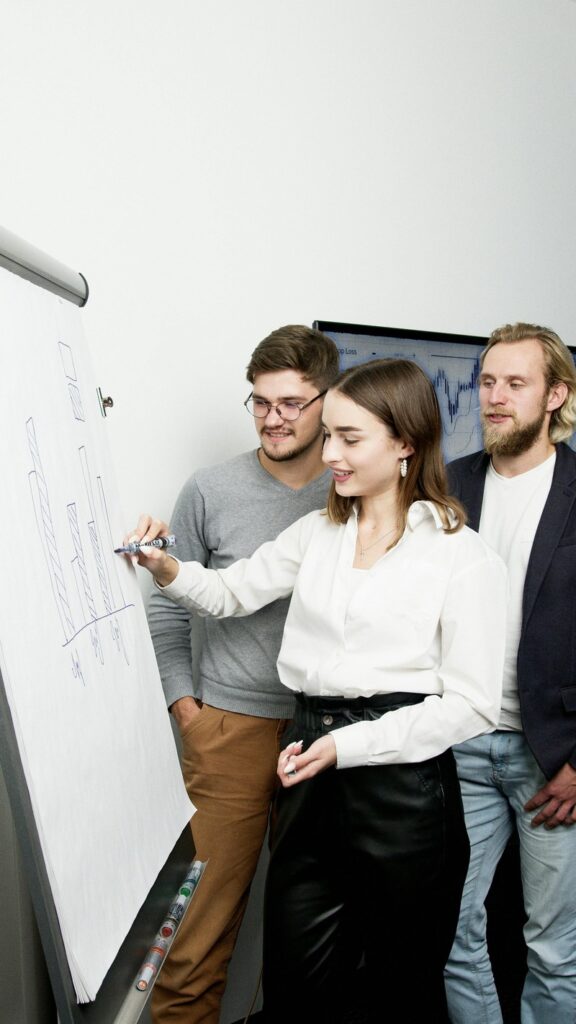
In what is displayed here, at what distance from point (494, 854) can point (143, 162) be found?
5.51ft

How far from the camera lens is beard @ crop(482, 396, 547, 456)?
1853 millimetres

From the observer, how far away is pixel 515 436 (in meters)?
1.85

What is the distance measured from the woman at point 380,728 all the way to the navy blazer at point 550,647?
0.29 m

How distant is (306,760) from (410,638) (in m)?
0.26

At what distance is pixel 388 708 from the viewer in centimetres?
143

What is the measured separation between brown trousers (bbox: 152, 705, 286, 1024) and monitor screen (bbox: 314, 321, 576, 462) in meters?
1.11

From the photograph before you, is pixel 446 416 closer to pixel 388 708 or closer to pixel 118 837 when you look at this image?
pixel 388 708

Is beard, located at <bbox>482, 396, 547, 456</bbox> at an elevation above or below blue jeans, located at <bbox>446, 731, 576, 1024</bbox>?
above

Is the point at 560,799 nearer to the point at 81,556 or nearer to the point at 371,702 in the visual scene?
the point at 371,702

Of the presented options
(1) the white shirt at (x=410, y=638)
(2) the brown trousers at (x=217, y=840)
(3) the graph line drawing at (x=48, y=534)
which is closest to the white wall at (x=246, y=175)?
(2) the brown trousers at (x=217, y=840)

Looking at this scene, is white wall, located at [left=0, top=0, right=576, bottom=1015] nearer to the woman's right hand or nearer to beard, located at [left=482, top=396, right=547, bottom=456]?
the woman's right hand

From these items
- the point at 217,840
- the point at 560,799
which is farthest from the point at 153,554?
Answer: the point at 560,799

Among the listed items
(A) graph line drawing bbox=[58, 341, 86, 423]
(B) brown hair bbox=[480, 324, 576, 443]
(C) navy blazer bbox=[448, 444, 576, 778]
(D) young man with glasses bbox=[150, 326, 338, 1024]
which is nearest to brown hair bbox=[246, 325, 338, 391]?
(D) young man with glasses bbox=[150, 326, 338, 1024]

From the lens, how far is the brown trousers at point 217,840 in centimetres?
173
